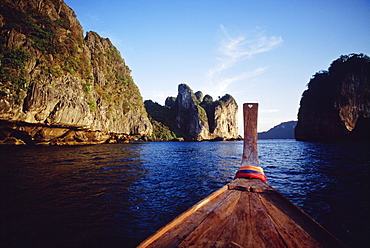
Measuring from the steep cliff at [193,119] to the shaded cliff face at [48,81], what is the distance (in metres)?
52.8

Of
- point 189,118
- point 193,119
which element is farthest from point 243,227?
point 189,118

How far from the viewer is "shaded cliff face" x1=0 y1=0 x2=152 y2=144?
23422mm

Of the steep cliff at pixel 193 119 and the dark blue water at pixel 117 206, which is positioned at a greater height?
the steep cliff at pixel 193 119

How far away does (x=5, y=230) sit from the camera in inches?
147

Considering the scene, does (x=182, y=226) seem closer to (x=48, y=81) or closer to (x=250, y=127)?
(x=250, y=127)

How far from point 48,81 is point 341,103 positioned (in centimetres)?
8010

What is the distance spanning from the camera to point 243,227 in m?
1.96

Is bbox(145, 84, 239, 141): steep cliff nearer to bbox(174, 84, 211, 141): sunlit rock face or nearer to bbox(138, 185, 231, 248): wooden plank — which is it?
bbox(174, 84, 211, 141): sunlit rock face

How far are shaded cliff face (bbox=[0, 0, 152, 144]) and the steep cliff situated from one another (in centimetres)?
5285

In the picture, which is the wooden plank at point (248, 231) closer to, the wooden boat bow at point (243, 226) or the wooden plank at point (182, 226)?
the wooden boat bow at point (243, 226)

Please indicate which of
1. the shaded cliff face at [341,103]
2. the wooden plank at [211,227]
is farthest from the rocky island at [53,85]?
the shaded cliff face at [341,103]

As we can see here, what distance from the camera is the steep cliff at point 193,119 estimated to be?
4040 inches

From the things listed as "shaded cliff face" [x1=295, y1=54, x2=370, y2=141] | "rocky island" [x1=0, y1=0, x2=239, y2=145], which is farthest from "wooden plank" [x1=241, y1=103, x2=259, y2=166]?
"shaded cliff face" [x1=295, y1=54, x2=370, y2=141]

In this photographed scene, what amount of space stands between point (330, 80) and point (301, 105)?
Answer: 13759mm
